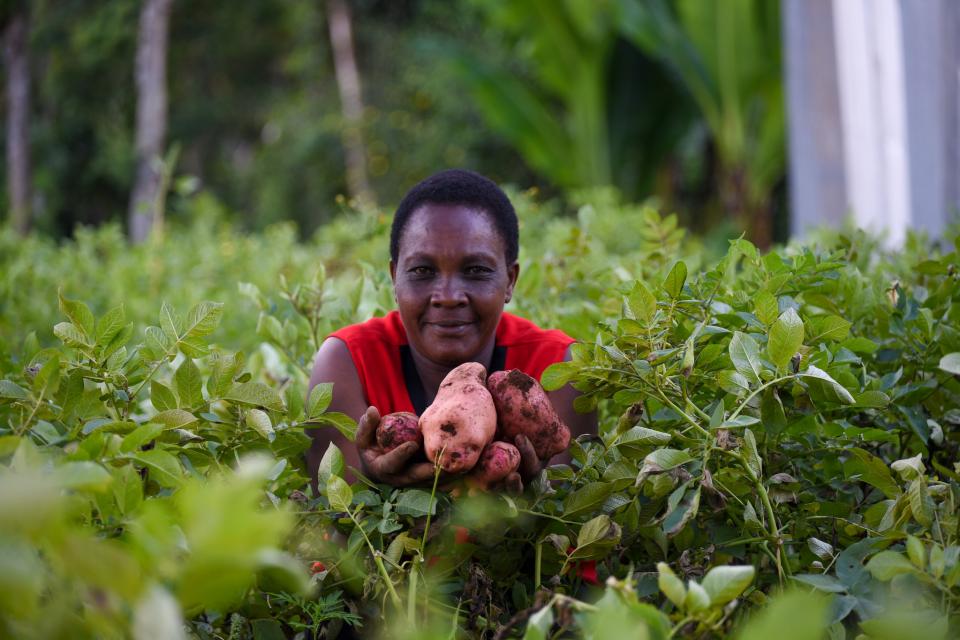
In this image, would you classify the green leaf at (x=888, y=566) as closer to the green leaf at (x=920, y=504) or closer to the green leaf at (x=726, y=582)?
the green leaf at (x=920, y=504)

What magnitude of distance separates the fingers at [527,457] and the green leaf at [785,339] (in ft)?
1.38

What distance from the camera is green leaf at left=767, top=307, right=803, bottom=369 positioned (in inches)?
60.6

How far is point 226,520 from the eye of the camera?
31.8 inches

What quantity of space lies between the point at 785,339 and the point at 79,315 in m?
1.15

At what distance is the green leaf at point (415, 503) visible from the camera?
1562 millimetres

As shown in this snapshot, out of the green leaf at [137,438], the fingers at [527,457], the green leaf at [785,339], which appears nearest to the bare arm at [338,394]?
the fingers at [527,457]

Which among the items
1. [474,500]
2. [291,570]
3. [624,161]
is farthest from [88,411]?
[624,161]

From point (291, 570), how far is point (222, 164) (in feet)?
104

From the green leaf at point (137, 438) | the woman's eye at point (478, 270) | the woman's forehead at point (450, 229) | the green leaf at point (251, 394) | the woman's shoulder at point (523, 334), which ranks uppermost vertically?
the woman's forehead at point (450, 229)

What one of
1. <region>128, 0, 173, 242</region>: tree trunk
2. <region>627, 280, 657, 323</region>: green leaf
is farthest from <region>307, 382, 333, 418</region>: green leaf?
<region>128, 0, 173, 242</region>: tree trunk

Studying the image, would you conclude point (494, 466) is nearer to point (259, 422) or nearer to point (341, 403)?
point (259, 422)

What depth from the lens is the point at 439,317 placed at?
7.27ft

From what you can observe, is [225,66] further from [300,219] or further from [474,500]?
[474,500]

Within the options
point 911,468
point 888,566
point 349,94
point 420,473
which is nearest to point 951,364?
point 911,468
